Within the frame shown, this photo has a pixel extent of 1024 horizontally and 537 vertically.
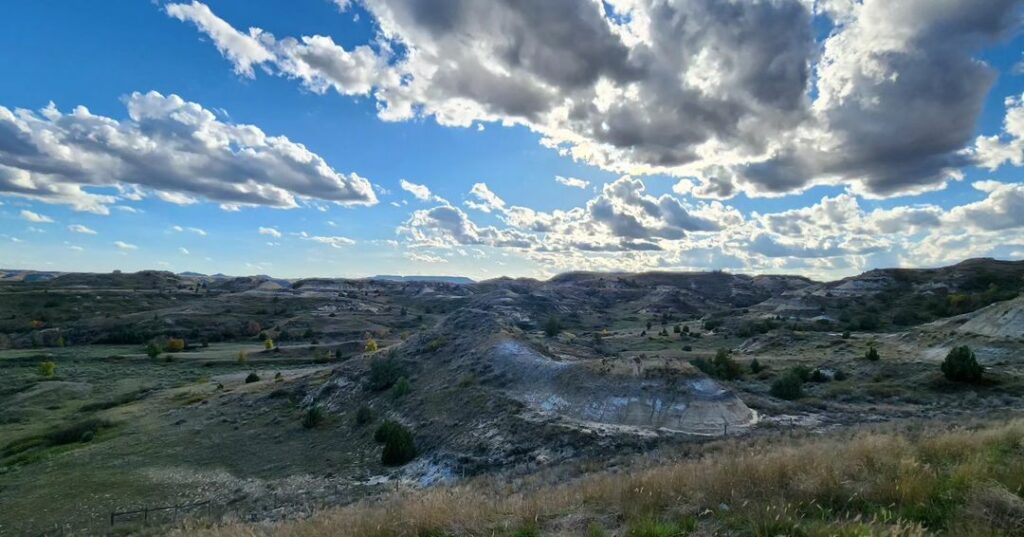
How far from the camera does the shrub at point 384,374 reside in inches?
1713

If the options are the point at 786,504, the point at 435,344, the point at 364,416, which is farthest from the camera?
the point at 435,344

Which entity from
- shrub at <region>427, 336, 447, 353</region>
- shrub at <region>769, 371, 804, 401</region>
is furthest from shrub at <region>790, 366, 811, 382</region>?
shrub at <region>427, 336, 447, 353</region>

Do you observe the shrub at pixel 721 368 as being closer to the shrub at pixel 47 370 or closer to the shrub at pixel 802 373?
the shrub at pixel 802 373

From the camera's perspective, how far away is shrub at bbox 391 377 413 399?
40219 mm

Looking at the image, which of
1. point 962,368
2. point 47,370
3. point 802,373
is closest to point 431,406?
point 802,373

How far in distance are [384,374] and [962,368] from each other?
4257 cm

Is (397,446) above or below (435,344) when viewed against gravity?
below

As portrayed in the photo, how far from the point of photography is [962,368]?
34156 mm

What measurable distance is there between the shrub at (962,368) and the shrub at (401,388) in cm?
3852

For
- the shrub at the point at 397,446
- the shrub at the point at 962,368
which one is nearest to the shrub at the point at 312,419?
the shrub at the point at 397,446

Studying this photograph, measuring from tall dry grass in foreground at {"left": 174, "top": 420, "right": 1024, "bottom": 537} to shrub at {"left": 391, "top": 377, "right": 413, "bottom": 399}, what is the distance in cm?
3074

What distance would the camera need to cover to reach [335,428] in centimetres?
3744

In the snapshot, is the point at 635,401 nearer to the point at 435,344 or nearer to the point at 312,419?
the point at 312,419

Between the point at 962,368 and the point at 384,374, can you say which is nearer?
the point at 962,368
